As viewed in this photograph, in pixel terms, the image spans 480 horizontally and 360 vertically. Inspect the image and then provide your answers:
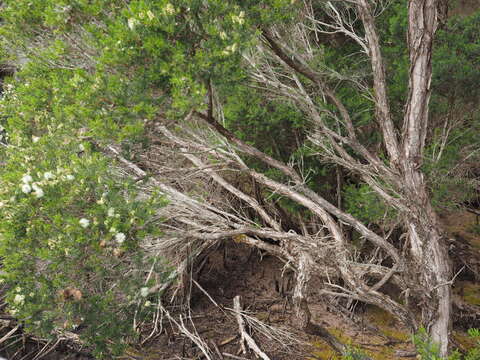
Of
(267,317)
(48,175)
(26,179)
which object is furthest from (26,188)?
(267,317)

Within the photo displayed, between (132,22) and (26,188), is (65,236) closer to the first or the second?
(26,188)

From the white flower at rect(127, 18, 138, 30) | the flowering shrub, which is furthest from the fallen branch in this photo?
the white flower at rect(127, 18, 138, 30)

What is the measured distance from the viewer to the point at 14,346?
20.7ft

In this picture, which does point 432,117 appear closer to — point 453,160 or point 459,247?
point 453,160

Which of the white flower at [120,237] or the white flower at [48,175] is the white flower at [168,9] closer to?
the white flower at [48,175]

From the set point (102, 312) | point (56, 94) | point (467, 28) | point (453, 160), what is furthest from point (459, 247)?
point (56, 94)

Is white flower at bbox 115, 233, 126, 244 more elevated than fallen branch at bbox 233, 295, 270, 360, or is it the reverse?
white flower at bbox 115, 233, 126, 244

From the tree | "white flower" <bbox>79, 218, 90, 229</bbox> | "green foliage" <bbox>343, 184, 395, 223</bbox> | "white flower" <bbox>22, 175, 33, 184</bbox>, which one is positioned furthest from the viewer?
"green foliage" <bbox>343, 184, 395, 223</bbox>

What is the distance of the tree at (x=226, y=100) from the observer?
3852 millimetres

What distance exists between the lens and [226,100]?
7746 millimetres

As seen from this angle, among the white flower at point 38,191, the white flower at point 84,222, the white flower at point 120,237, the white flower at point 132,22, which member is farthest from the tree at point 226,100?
the white flower at point 120,237

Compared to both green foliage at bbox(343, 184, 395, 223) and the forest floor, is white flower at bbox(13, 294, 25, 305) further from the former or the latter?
green foliage at bbox(343, 184, 395, 223)

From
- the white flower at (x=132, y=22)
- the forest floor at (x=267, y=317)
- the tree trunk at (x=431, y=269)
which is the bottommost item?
the forest floor at (x=267, y=317)

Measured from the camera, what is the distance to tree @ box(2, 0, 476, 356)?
3.85 metres
